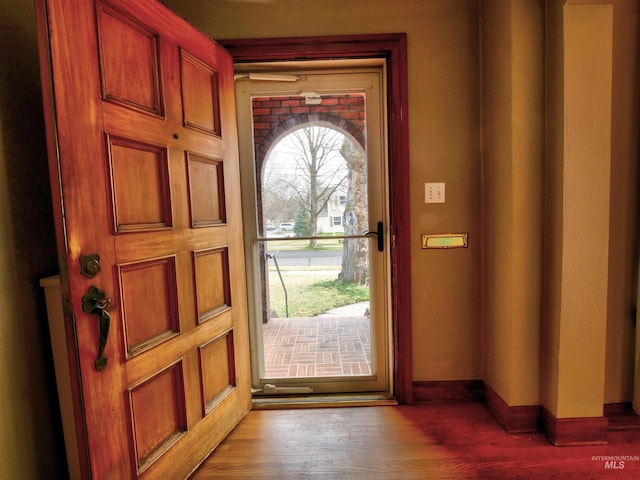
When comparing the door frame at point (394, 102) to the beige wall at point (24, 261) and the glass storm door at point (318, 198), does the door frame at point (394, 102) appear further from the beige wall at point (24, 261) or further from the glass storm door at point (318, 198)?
the beige wall at point (24, 261)

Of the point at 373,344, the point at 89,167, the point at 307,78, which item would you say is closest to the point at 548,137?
the point at 307,78

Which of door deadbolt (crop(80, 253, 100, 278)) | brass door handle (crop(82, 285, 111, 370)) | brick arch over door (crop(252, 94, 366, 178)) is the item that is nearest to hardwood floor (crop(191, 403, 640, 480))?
brass door handle (crop(82, 285, 111, 370))

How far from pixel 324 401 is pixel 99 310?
147 centimetres

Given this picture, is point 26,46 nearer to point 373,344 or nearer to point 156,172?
point 156,172

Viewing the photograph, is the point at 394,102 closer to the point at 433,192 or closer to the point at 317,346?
the point at 433,192

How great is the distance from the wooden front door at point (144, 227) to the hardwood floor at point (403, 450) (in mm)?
222

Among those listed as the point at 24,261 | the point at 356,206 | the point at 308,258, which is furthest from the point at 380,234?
the point at 24,261

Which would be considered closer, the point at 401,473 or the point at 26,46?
the point at 26,46

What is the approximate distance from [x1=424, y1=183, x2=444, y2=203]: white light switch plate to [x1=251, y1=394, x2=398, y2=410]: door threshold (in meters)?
1.28

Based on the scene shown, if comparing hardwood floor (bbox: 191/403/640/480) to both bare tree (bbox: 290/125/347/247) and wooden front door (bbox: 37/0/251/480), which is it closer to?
wooden front door (bbox: 37/0/251/480)

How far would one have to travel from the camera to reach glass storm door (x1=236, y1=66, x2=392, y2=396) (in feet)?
6.61

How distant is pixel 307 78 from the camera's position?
6.57ft

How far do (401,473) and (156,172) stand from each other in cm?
173

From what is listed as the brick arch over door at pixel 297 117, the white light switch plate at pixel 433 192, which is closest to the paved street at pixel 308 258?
the brick arch over door at pixel 297 117
